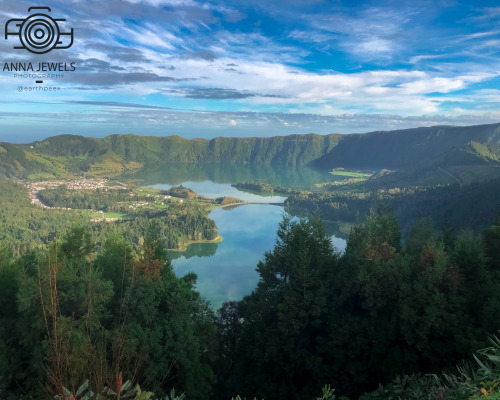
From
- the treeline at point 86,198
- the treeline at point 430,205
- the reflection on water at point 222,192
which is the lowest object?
the treeline at point 86,198

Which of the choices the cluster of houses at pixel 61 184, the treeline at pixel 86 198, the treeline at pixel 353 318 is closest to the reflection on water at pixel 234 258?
the treeline at pixel 353 318

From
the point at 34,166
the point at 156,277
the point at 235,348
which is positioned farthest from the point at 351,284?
the point at 34,166

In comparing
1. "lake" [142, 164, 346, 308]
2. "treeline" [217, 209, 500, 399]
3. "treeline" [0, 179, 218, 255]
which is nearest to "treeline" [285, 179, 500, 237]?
"lake" [142, 164, 346, 308]

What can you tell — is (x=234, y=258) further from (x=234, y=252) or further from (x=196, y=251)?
(x=196, y=251)

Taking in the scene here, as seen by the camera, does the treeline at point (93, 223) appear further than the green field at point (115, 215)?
No

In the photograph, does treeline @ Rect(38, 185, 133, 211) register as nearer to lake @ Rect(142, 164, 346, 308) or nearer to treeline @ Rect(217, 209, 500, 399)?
→ lake @ Rect(142, 164, 346, 308)

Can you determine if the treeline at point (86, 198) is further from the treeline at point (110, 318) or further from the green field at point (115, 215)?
the treeline at point (110, 318)
